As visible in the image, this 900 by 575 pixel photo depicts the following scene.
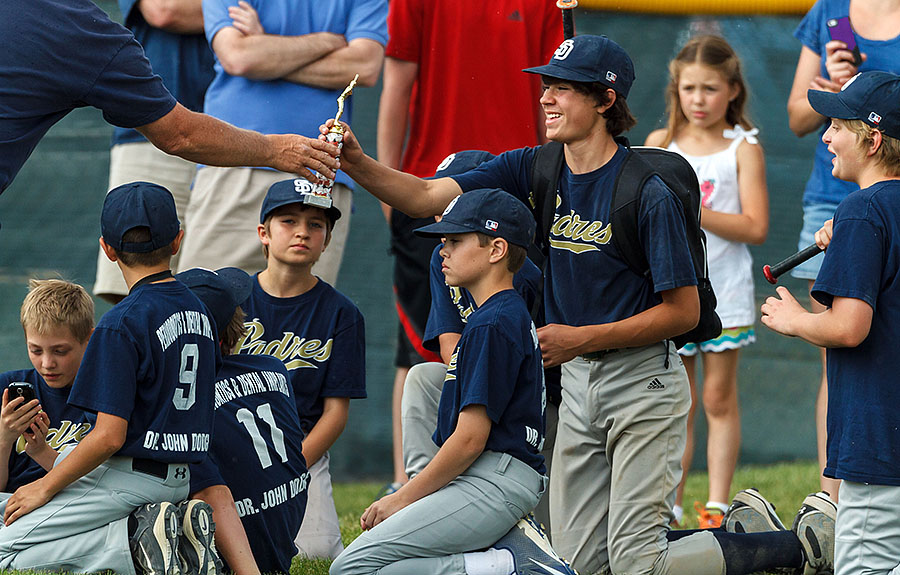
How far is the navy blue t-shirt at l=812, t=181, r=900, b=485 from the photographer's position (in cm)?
356

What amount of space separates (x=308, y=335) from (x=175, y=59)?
5.60 feet

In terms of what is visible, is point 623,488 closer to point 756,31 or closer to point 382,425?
point 382,425

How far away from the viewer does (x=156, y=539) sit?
Result: 3.75m

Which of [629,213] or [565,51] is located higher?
[565,51]

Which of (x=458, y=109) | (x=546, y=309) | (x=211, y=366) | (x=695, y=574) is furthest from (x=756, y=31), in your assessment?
(x=211, y=366)

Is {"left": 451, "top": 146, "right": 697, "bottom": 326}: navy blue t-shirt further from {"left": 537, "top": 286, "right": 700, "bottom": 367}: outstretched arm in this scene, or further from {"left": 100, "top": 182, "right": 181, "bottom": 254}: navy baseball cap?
{"left": 100, "top": 182, "right": 181, "bottom": 254}: navy baseball cap

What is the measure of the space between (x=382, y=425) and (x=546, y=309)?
2968mm

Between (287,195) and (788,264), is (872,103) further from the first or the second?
(287,195)

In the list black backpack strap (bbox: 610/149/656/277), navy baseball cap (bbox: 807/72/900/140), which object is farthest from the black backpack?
navy baseball cap (bbox: 807/72/900/140)

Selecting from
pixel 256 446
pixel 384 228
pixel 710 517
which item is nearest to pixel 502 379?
pixel 256 446

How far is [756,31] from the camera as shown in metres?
7.53

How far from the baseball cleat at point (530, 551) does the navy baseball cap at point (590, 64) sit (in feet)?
5.11

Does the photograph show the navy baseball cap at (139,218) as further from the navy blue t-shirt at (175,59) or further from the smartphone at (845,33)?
the smartphone at (845,33)

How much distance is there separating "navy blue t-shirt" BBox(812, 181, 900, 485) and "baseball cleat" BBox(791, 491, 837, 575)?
925 millimetres
